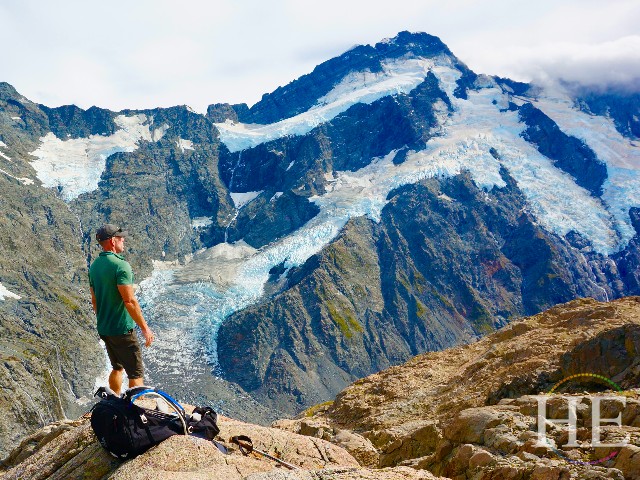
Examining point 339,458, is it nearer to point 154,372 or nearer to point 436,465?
point 436,465

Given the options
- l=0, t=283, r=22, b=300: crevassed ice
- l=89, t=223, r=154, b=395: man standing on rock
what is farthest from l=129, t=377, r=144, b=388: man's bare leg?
l=0, t=283, r=22, b=300: crevassed ice

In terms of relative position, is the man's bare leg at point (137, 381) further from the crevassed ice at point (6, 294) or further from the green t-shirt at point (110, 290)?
the crevassed ice at point (6, 294)

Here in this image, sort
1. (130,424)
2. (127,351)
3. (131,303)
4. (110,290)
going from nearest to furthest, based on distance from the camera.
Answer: (130,424), (131,303), (110,290), (127,351)

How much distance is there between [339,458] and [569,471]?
4.79 m

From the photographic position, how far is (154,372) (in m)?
195

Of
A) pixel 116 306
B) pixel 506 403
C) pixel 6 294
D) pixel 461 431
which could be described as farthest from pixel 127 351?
pixel 6 294

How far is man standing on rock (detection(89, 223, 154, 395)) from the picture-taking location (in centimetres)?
1167

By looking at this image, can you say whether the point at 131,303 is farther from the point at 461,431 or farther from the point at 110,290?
the point at 461,431

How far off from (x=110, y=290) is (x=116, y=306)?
1.23ft

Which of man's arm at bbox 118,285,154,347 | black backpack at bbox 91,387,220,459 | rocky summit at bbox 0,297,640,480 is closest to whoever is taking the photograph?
black backpack at bbox 91,387,220,459

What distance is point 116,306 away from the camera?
12.0 metres

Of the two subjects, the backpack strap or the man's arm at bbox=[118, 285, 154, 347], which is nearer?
the backpack strap

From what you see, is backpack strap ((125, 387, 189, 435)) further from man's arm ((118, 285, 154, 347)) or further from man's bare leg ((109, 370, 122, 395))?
man's bare leg ((109, 370, 122, 395))

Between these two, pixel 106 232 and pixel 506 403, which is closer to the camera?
pixel 106 232
